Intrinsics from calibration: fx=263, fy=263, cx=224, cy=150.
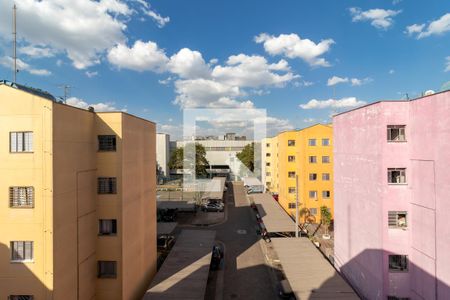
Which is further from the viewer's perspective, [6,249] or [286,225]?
[286,225]

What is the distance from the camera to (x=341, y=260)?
859 inches

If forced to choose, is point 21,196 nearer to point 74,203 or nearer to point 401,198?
point 74,203

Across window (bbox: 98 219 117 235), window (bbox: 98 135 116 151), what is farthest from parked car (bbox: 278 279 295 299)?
window (bbox: 98 135 116 151)

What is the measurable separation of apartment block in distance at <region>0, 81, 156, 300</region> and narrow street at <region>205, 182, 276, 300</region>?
23.1ft

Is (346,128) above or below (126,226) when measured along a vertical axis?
above

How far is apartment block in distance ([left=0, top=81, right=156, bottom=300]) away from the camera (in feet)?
41.6

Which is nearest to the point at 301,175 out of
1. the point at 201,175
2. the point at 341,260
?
the point at 341,260

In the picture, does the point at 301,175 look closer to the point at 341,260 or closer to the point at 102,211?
the point at 341,260

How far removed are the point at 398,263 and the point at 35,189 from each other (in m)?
20.5

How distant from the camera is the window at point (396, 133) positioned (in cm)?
1593

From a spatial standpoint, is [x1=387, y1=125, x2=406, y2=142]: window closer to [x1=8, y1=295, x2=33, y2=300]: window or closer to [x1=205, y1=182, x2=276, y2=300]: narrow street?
[x1=205, y1=182, x2=276, y2=300]: narrow street

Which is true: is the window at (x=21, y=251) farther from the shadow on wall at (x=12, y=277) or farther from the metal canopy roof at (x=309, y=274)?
the metal canopy roof at (x=309, y=274)

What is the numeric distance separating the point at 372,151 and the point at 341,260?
34.1 ft

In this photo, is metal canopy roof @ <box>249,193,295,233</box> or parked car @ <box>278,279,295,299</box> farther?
metal canopy roof @ <box>249,193,295,233</box>
